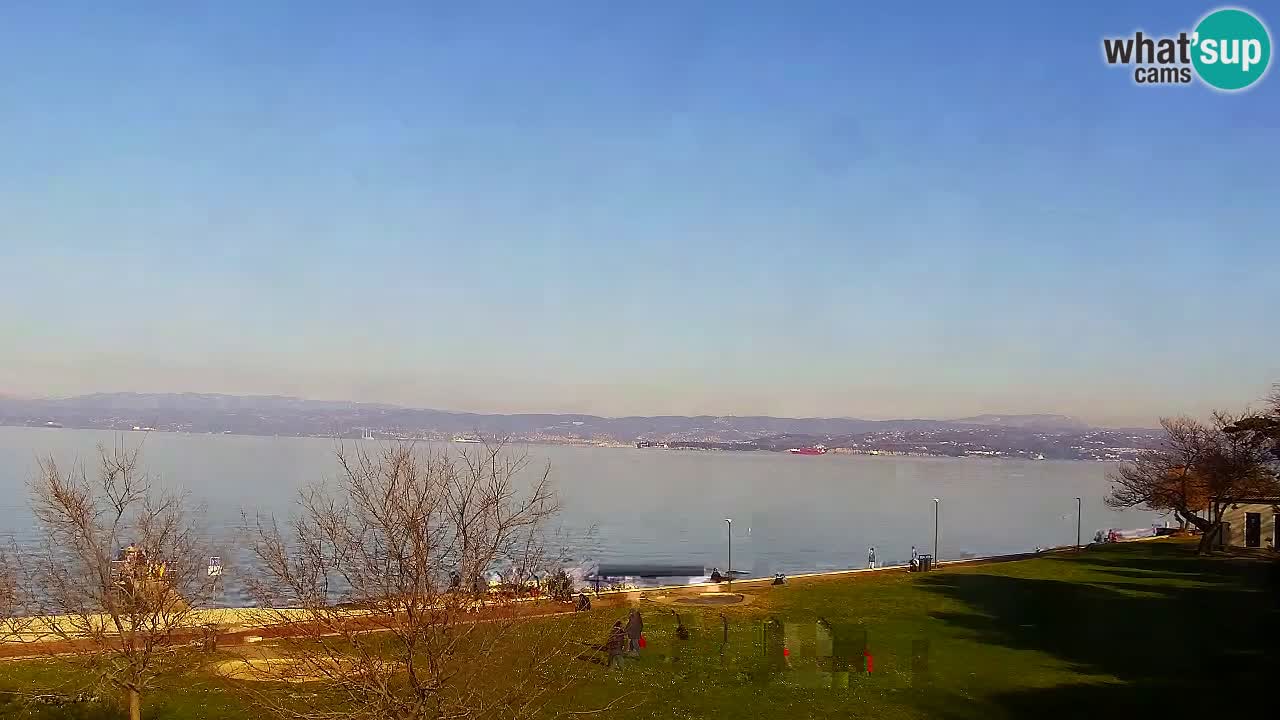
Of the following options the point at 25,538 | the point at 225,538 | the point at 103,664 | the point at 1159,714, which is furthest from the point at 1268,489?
the point at 25,538

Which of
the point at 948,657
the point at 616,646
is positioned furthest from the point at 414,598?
the point at 948,657

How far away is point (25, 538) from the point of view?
77.2 metres

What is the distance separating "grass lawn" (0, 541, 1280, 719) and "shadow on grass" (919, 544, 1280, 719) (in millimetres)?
71

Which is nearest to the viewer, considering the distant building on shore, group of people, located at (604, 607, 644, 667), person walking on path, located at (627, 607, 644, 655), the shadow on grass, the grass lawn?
the grass lawn

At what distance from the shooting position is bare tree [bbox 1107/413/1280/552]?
56.7 m

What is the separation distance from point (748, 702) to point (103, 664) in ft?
51.4

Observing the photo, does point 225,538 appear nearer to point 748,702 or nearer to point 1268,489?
point 748,702

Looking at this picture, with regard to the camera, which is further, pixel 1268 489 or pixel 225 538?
pixel 225 538

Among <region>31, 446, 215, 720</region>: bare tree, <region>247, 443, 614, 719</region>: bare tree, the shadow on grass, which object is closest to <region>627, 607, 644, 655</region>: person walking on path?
the shadow on grass

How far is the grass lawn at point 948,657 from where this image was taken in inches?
960

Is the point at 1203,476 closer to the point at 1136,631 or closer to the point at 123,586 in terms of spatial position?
the point at 1136,631

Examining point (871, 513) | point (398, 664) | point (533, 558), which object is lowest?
point (871, 513)

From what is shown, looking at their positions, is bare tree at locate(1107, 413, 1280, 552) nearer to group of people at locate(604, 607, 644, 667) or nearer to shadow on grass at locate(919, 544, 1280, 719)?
shadow on grass at locate(919, 544, 1280, 719)

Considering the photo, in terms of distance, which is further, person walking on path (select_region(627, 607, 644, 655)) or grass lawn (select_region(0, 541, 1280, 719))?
person walking on path (select_region(627, 607, 644, 655))
